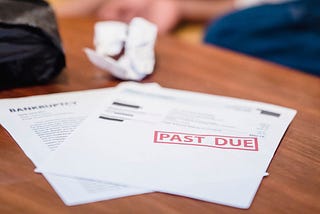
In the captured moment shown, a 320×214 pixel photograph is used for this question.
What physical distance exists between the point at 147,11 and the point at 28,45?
70 cm

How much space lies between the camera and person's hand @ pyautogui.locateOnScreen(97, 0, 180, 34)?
4.46 ft

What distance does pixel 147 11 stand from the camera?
1.48 m

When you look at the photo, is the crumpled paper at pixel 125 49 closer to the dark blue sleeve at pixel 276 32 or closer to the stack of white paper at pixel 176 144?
the stack of white paper at pixel 176 144

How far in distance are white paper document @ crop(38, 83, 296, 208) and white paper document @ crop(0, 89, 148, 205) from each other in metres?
0.01

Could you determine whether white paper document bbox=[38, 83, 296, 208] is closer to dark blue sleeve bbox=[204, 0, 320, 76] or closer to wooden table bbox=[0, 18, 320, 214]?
wooden table bbox=[0, 18, 320, 214]

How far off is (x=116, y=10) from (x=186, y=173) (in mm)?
816

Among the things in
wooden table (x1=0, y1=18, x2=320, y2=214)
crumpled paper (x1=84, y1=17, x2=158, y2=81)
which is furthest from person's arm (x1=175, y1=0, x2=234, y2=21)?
crumpled paper (x1=84, y1=17, x2=158, y2=81)

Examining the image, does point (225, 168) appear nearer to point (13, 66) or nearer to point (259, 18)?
point (13, 66)

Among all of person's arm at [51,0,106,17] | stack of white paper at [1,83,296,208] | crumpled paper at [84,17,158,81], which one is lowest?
person's arm at [51,0,106,17]

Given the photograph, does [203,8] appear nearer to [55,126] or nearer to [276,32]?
[276,32]

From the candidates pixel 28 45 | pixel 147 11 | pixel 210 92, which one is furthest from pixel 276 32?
pixel 28 45

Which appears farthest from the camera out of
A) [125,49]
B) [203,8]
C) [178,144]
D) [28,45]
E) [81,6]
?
[203,8]

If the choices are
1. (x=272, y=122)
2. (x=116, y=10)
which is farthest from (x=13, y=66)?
(x=116, y=10)

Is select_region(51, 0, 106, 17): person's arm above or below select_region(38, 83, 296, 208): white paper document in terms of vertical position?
below
